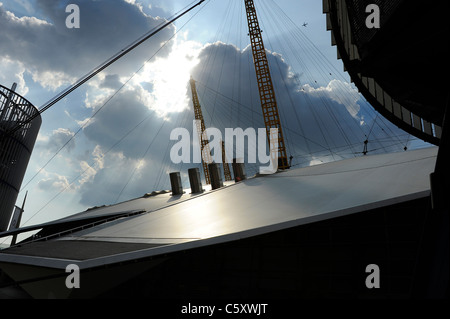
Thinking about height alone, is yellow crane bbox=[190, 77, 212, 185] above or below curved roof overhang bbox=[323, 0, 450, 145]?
above

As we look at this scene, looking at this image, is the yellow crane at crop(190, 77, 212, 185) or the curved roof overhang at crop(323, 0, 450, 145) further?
the yellow crane at crop(190, 77, 212, 185)

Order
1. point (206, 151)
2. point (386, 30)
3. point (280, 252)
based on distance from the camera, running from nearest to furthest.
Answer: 1. point (386, 30)
2. point (280, 252)
3. point (206, 151)

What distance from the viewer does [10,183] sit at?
43.2 m

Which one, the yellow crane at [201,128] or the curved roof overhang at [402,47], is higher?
the yellow crane at [201,128]

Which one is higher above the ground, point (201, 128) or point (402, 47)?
point (201, 128)

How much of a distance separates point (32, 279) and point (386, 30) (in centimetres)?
1410

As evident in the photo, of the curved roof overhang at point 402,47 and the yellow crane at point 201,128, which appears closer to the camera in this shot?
the curved roof overhang at point 402,47

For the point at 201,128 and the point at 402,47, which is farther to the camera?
the point at 201,128

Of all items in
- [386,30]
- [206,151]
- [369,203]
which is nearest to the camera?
[386,30]
